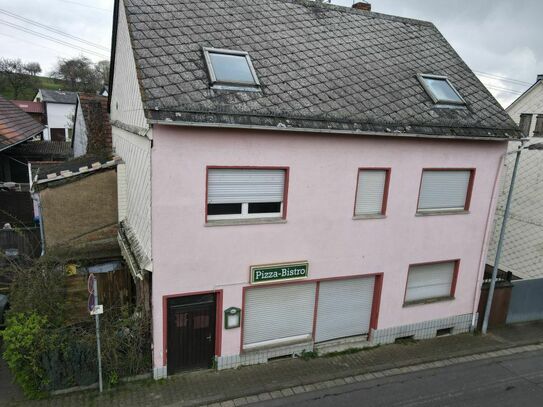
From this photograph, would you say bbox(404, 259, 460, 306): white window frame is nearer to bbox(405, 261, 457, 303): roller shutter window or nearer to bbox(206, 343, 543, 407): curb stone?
bbox(405, 261, 457, 303): roller shutter window

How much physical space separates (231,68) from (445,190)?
20.7 ft

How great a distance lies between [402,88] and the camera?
1067cm

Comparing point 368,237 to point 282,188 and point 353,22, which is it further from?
point 353,22

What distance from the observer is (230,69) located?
29.1ft

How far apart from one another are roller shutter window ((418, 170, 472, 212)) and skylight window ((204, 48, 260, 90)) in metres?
5.02

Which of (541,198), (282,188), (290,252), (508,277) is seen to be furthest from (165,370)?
(541,198)

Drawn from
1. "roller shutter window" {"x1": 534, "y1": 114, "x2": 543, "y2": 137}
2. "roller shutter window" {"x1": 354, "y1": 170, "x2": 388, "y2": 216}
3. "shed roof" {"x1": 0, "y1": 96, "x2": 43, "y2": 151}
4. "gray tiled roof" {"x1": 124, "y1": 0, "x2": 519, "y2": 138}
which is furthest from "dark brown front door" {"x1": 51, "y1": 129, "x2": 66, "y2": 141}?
"roller shutter window" {"x1": 534, "y1": 114, "x2": 543, "y2": 137}

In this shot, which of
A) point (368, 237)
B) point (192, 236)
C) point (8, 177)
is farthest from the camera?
point (8, 177)

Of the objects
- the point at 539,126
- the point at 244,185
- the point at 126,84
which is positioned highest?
the point at 126,84

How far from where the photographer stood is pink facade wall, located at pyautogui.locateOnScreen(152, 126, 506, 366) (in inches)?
320

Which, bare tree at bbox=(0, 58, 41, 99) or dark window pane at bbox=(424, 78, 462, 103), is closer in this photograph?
dark window pane at bbox=(424, 78, 462, 103)

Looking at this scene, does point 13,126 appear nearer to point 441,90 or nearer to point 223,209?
point 223,209

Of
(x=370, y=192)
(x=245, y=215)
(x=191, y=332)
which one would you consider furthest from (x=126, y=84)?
(x=370, y=192)

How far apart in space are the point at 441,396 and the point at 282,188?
5.71 m
